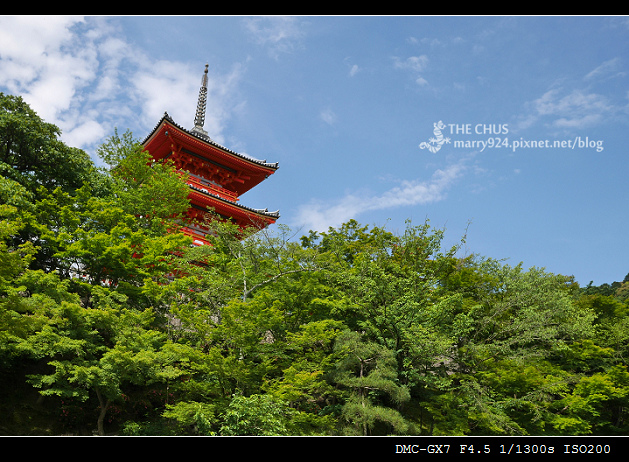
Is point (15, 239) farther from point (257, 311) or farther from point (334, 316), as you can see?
point (334, 316)

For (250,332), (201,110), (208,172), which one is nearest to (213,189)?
(208,172)

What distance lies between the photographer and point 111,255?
12.8 metres

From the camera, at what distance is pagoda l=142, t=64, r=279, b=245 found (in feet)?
72.0

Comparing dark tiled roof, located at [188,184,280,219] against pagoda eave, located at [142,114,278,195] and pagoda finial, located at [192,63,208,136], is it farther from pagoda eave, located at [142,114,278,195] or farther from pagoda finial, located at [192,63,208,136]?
pagoda finial, located at [192,63,208,136]

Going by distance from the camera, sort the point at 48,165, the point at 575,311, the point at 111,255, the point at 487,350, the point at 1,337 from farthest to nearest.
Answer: the point at 575,311 → the point at 48,165 → the point at 487,350 → the point at 111,255 → the point at 1,337

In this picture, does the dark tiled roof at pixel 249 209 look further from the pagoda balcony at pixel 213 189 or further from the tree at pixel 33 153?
the tree at pixel 33 153

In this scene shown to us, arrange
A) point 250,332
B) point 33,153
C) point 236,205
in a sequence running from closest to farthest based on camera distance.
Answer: point 250,332 → point 33,153 → point 236,205

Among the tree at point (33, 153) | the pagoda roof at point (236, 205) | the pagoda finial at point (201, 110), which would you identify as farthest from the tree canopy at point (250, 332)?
the pagoda finial at point (201, 110)

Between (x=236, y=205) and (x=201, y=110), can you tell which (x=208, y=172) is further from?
(x=201, y=110)

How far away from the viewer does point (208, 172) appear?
24.6 metres

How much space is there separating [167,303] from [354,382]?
6.50 meters

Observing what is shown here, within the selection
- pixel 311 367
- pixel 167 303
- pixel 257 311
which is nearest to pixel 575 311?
pixel 311 367

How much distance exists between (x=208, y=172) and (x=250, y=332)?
16.1 metres

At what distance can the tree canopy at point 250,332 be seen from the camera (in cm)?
1023
